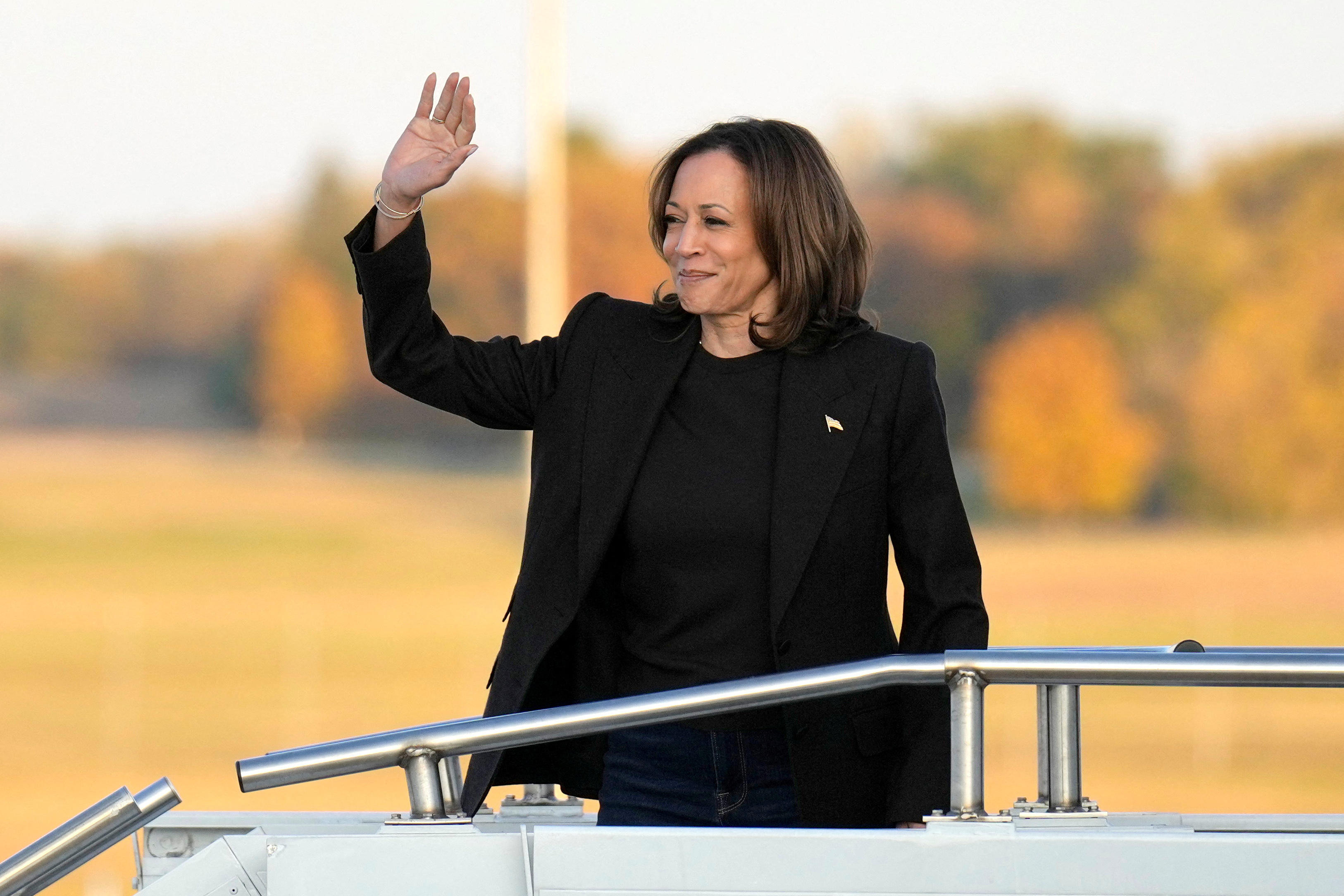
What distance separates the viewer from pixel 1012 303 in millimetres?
40844

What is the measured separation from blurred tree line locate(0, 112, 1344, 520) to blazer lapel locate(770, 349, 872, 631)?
36.1m

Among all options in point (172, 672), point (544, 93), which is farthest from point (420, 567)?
point (544, 93)

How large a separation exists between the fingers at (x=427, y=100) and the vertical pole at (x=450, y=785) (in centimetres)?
106

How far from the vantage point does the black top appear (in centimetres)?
255

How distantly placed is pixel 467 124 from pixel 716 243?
43cm

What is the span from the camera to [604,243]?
4053 centimetres

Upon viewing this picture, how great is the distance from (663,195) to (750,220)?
20 cm

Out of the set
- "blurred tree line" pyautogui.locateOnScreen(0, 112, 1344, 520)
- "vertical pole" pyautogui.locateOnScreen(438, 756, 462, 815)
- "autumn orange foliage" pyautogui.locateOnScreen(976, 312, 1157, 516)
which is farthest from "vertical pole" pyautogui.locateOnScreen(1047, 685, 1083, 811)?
"autumn orange foliage" pyautogui.locateOnScreen(976, 312, 1157, 516)

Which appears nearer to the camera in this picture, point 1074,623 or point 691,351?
point 691,351

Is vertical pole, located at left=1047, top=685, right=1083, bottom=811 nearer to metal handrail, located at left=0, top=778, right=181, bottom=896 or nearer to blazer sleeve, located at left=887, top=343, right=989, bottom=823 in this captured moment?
blazer sleeve, located at left=887, top=343, right=989, bottom=823

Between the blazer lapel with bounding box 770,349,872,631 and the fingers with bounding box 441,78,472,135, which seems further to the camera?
the fingers with bounding box 441,78,472,135

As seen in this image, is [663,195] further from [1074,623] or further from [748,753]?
[1074,623]

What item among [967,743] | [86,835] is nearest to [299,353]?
[86,835]

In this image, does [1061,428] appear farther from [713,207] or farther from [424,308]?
[424,308]
